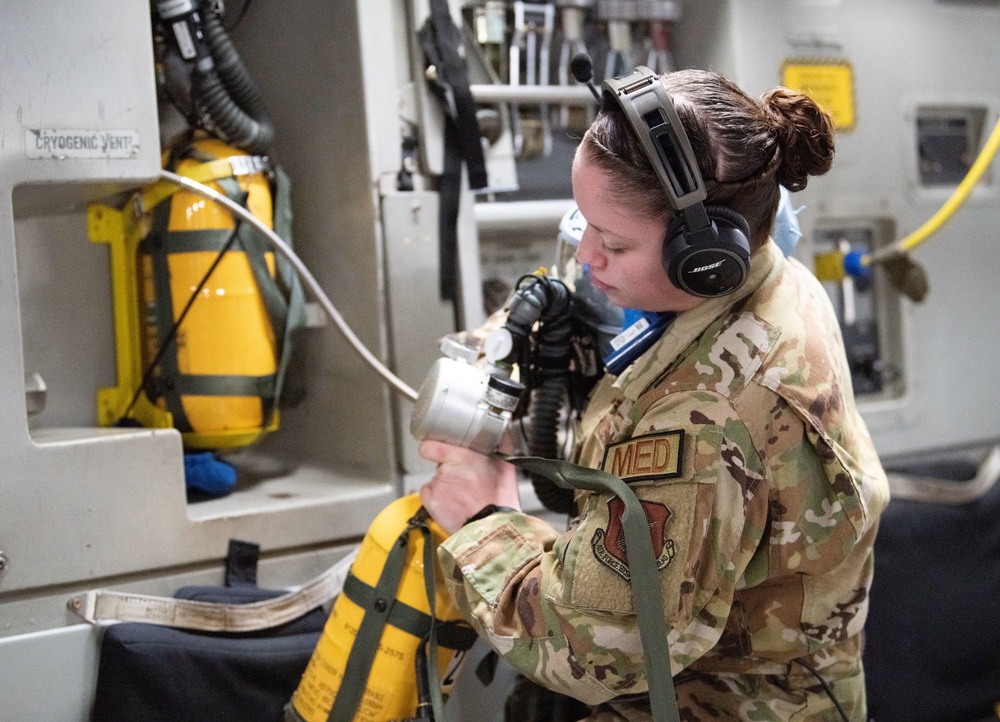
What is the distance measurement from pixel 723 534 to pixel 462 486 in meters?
0.42

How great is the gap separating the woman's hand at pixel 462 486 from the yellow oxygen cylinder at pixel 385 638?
36mm

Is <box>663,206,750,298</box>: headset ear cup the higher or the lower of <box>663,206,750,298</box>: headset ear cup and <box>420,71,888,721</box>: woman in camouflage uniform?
the higher

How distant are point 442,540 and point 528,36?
4.44 feet

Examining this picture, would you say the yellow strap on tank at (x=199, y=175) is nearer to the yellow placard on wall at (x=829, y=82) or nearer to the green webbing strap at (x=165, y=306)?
the green webbing strap at (x=165, y=306)

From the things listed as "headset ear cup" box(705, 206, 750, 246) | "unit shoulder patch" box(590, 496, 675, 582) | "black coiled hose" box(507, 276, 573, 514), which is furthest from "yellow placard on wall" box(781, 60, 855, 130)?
"unit shoulder patch" box(590, 496, 675, 582)

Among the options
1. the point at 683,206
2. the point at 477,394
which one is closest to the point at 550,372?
the point at 477,394

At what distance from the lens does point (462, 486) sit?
4.87ft

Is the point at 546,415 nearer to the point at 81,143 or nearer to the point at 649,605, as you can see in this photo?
the point at 649,605

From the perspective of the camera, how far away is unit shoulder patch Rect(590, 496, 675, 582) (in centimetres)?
124

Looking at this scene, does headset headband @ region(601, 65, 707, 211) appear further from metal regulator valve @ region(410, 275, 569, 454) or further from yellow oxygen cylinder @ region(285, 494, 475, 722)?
yellow oxygen cylinder @ region(285, 494, 475, 722)

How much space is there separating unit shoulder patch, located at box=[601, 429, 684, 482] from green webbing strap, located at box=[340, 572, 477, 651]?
0.37 m

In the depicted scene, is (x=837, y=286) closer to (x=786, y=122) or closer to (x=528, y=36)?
(x=528, y=36)

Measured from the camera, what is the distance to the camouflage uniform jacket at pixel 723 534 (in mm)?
1253

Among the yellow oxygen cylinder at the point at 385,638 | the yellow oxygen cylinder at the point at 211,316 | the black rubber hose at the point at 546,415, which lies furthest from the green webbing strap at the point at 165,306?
the black rubber hose at the point at 546,415
